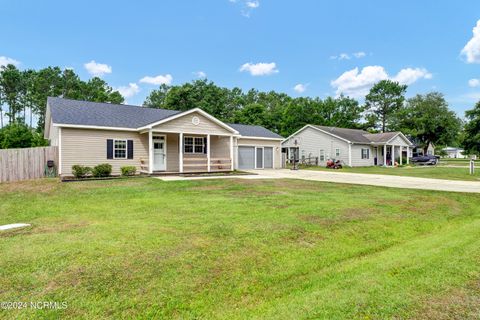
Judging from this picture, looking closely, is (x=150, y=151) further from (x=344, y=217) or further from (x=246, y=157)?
(x=344, y=217)

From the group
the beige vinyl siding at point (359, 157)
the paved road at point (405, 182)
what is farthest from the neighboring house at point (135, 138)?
the beige vinyl siding at point (359, 157)

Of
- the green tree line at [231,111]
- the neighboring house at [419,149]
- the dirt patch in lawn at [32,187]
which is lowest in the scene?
the dirt patch in lawn at [32,187]

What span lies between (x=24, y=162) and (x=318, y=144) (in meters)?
27.0

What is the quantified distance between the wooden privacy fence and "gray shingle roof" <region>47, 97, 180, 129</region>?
1.92 m

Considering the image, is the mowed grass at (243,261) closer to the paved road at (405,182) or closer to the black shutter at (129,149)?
the paved road at (405,182)

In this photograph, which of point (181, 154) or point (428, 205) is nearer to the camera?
point (428, 205)

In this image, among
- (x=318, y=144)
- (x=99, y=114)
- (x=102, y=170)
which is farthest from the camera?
(x=318, y=144)

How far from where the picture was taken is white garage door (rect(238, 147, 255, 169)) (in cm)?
2445

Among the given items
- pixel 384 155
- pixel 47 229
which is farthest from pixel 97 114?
pixel 384 155

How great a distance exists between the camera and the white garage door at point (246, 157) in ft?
80.2

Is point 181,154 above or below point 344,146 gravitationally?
below

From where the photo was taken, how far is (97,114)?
Result: 17875mm

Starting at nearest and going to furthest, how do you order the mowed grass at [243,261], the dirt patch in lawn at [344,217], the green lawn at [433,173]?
the mowed grass at [243,261], the dirt patch in lawn at [344,217], the green lawn at [433,173]

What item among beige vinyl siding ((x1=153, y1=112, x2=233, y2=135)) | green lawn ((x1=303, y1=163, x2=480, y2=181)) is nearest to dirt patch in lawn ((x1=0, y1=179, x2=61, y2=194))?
beige vinyl siding ((x1=153, y1=112, x2=233, y2=135))
